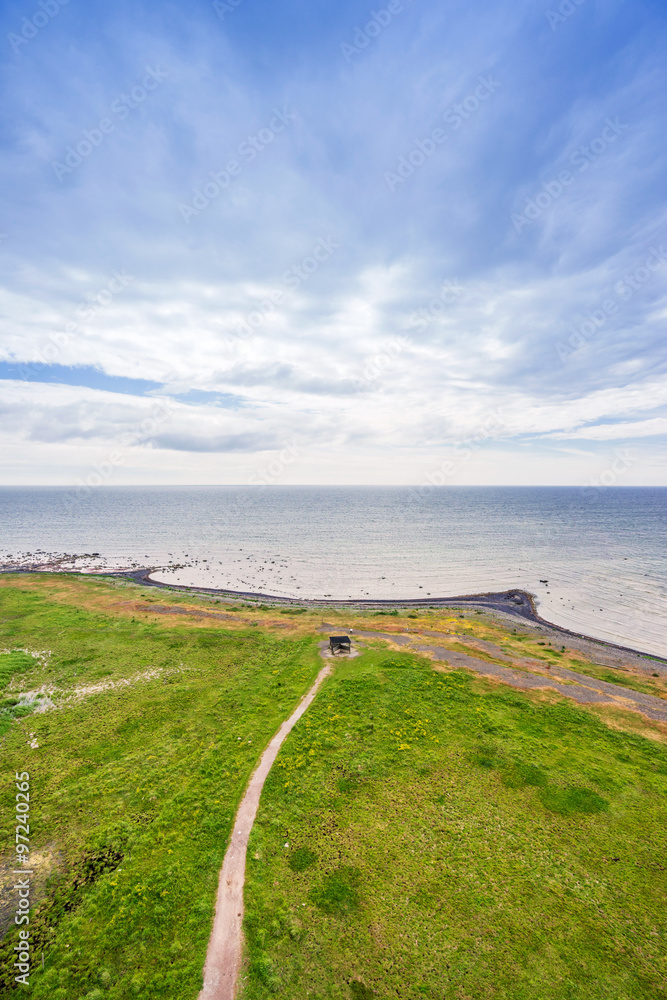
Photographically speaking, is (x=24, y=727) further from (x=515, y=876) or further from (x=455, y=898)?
(x=515, y=876)

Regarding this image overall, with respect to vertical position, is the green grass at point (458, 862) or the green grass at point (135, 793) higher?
the green grass at point (135, 793)

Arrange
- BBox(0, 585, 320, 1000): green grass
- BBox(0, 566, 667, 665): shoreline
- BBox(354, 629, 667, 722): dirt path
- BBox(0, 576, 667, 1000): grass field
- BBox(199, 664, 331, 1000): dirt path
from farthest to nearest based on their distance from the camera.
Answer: BBox(0, 566, 667, 665): shoreline, BBox(354, 629, 667, 722): dirt path, BBox(0, 585, 320, 1000): green grass, BBox(0, 576, 667, 1000): grass field, BBox(199, 664, 331, 1000): dirt path

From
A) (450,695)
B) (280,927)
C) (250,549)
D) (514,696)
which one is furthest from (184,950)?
(250,549)

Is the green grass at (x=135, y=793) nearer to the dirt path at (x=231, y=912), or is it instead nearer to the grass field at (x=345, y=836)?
the grass field at (x=345, y=836)

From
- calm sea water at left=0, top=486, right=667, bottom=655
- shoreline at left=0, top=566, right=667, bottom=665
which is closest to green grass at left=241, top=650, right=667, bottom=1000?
shoreline at left=0, top=566, right=667, bottom=665

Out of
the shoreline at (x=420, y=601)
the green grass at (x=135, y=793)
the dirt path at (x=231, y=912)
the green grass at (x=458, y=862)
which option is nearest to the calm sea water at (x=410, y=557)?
the shoreline at (x=420, y=601)

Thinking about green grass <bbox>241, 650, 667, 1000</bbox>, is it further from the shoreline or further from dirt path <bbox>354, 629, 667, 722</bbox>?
the shoreline
